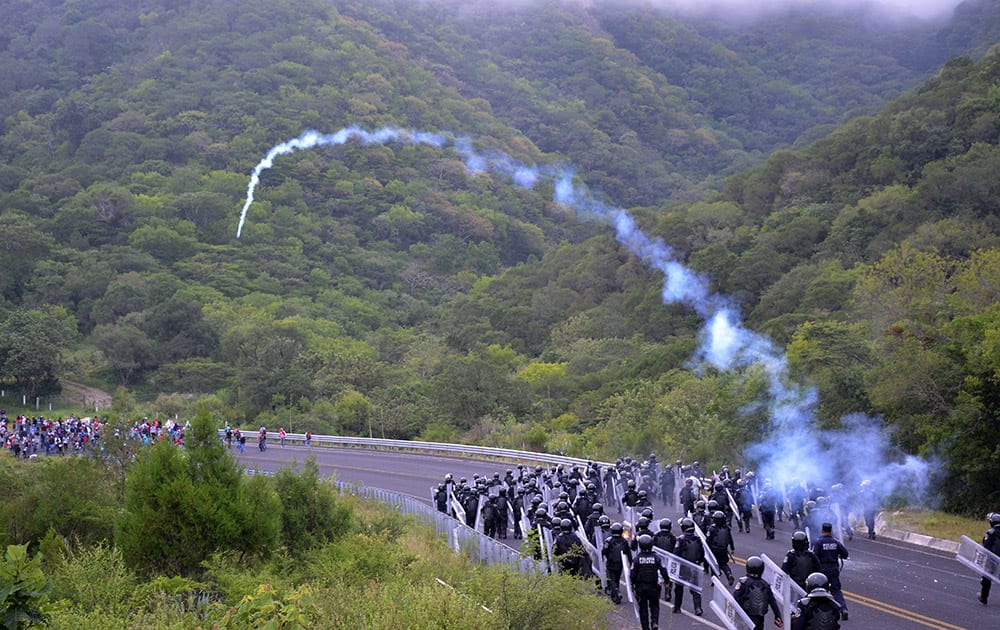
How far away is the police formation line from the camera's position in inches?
473

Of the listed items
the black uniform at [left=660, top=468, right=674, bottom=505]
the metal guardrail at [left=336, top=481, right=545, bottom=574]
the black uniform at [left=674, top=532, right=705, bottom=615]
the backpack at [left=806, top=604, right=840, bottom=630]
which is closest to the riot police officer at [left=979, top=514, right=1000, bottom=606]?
the black uniform at [left=674, top=532, right=705, bottom=615]

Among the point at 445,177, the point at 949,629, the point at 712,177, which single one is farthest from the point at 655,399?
the point at 712,177

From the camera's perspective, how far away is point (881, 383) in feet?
92.6

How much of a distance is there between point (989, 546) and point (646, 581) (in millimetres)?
5588

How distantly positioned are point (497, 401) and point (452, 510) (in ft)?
105

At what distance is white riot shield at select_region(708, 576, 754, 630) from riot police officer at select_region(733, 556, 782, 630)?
13 cm

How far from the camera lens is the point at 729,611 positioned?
40.0 feet

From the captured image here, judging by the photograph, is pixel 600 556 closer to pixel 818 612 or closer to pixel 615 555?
pixel 615 555

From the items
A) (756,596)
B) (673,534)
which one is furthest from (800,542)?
(673,534)

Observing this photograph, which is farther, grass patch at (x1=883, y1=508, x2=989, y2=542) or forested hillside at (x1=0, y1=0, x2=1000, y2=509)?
forested hillside at (x1=0, y1=0, x2=1000, y2=509)

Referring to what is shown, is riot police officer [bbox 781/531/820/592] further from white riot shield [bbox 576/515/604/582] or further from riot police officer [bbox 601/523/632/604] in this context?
white riot shield [bbox 576/515/604/582]

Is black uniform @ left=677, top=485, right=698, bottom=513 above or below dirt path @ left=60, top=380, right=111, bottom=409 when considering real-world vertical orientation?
below

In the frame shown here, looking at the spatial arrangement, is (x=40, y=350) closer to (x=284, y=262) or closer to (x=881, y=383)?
(x=284, y=262)

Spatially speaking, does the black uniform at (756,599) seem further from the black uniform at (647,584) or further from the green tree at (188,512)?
the green tree at (188,512)
